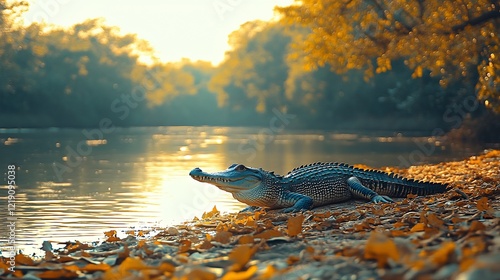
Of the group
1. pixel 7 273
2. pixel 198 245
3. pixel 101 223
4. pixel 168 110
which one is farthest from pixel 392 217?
pixel 168 110

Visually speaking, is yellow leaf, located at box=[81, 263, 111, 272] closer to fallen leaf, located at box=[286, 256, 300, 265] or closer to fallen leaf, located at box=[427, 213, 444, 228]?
fallen leaf, located at box=[286, 256, 300, 265]

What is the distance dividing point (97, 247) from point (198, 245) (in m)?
1.24

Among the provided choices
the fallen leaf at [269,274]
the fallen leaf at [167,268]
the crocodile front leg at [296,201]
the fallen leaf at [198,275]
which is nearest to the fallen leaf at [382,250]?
the fallen leaf at [269,274]

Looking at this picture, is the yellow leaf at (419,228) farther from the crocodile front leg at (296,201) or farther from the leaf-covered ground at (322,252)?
the crocodile front leg at (296,201)

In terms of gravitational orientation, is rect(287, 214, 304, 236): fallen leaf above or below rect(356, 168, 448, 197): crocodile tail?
below

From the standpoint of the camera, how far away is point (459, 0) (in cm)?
1356

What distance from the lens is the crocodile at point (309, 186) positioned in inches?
344

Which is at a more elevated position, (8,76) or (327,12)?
(8,76)

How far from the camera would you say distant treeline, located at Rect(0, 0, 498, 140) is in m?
50.8

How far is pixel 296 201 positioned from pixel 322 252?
436cm

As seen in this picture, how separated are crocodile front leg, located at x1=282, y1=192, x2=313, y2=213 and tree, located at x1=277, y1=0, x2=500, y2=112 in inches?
257

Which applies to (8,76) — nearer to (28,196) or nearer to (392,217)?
(28,196)

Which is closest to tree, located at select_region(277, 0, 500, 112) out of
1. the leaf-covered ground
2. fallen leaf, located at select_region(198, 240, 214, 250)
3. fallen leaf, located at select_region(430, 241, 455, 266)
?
the leaf-covered ground

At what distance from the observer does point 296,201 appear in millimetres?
8766
